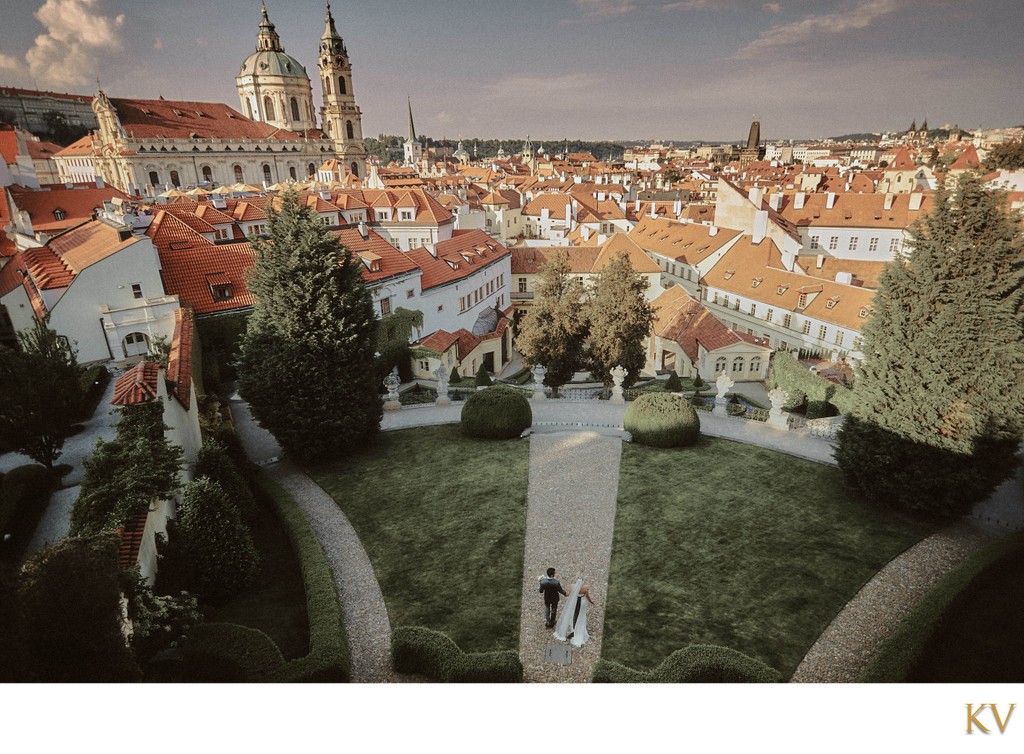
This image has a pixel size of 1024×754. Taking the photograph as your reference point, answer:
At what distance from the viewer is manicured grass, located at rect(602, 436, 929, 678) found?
30.0 feet

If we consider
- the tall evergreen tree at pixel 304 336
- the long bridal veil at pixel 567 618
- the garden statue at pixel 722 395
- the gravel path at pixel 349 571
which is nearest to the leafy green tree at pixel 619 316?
the garden statue at pixel 722 395

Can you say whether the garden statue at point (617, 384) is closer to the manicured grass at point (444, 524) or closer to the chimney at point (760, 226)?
the manicured grass at point (444, 524)

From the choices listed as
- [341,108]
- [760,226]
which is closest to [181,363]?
[760,226]

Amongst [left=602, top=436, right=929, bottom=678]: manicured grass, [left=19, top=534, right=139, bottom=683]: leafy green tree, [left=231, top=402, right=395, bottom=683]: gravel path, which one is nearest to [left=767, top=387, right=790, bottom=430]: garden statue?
[left=602, top=436, right=929, bottom=678]: manicured grass

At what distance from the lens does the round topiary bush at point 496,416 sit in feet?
59.0

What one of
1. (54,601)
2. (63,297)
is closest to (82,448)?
(63,297)

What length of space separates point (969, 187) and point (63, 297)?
26236 millimetres

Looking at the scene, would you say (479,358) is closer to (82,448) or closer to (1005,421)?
(82,448)

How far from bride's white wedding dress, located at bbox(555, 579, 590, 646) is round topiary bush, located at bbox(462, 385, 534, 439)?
8.90 m

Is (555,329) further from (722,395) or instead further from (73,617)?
(73,617)

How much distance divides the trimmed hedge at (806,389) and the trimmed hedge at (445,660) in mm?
17839

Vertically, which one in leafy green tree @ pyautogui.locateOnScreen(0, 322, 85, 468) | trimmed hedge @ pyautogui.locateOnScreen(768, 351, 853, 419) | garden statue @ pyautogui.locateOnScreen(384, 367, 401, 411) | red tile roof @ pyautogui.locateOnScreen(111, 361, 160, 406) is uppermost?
red tile roof @ pyautogui.locateOnScreen(111, 361, 160, 406)

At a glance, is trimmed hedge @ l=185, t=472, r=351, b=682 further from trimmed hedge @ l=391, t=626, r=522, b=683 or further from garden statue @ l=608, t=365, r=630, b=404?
garden statue @ l=608, t=365, r=630, b=404

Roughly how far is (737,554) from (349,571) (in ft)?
27.6
